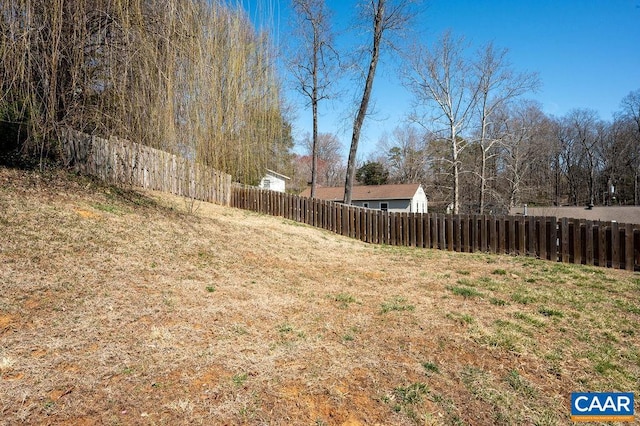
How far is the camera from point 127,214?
16.9 ft

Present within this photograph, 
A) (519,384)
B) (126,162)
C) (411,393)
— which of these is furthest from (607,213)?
(126,162)

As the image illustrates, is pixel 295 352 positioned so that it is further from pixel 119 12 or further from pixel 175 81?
pixel 119 12

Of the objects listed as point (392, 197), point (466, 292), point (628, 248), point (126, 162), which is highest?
point (392, 197)

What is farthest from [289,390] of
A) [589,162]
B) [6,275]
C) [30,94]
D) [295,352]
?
[589,162]

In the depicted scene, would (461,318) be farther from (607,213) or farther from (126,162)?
(607,213)

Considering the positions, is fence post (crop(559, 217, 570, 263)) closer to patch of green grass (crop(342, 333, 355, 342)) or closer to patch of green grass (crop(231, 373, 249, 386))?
patch of green grass (crop(342, 333, 355, 342))

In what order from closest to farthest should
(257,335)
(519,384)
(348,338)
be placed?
(519,384) < (257,335) < (348,338)

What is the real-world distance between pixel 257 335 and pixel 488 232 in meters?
7.05

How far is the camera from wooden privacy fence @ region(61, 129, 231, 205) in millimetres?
4949

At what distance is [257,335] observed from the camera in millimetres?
2666

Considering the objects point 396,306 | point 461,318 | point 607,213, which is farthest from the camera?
point 607,213

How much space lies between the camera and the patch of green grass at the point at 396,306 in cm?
355

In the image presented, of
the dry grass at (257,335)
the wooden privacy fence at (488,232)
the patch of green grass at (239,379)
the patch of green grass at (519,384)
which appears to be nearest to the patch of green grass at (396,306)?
the dry grass at (257,335)

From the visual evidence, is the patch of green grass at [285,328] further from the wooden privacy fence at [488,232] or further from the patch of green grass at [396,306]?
the wooden privacy fence at [488,232]
